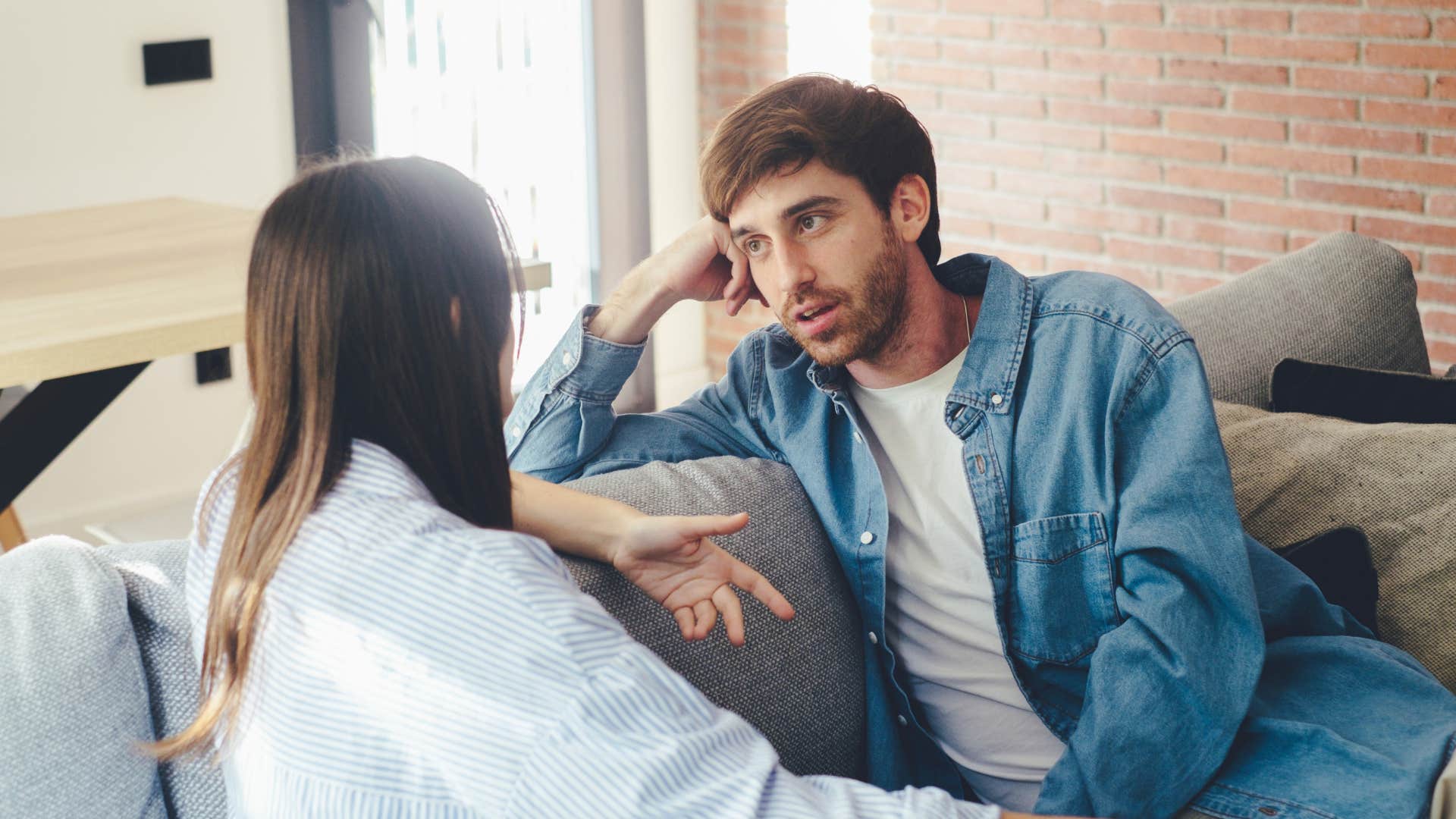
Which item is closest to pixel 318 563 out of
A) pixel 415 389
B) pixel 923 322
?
pixel 415 389

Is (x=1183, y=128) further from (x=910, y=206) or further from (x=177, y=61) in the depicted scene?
(x=177, y=61)

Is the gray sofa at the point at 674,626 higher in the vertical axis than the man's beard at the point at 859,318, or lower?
lower

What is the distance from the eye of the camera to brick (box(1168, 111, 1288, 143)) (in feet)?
11.7

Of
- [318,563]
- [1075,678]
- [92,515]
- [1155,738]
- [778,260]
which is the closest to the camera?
[318,563]

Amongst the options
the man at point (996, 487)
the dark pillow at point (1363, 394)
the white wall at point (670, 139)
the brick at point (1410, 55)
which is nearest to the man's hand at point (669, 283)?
the man at point (996, 487)

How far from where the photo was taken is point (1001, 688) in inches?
61.0

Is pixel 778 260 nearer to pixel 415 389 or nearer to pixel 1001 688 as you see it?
pixel 1001 688

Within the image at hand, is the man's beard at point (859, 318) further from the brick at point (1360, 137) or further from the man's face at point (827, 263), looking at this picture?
the brick at point (1360, 137)

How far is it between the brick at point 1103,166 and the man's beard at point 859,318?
2.34 meters

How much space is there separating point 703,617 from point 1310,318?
123 centimetres

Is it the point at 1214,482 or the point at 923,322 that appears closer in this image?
the point at 1214,482

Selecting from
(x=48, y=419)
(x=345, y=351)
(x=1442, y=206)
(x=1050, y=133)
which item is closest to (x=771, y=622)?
(x=345, y=351)

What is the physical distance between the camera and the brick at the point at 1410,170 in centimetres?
333

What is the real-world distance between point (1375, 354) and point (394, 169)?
162 centimetres
